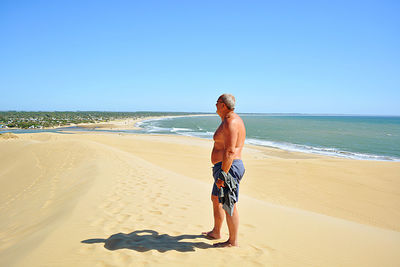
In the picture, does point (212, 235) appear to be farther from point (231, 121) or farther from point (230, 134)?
point (231, 121)

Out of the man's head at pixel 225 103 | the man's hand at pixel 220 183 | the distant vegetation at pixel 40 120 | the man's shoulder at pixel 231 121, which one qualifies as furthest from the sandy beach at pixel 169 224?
the distant vegetation at pixel 40 120

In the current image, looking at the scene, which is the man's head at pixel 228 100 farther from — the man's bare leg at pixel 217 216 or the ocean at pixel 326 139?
the ocean at pixel 326 139

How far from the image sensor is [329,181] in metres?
11.5

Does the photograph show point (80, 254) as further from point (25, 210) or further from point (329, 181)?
point (329, 181)

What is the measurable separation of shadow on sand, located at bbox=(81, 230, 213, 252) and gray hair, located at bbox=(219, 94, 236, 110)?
208 cm

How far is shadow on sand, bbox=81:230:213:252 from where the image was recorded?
322 centimetres

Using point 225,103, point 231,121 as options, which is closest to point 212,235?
point 231,121

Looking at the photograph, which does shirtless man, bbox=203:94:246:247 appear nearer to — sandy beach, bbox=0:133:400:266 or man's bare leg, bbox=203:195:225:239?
man's bare leg, bbox=203:195:225:239

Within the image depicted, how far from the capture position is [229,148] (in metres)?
2.88

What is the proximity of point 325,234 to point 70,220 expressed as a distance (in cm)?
487

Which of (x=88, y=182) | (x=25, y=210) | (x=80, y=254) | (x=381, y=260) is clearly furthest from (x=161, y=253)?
(x=88, y=182)

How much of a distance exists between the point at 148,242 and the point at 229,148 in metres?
1.96

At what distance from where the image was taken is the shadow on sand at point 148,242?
10.6ft

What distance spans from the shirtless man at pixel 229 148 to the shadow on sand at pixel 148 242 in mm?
485
